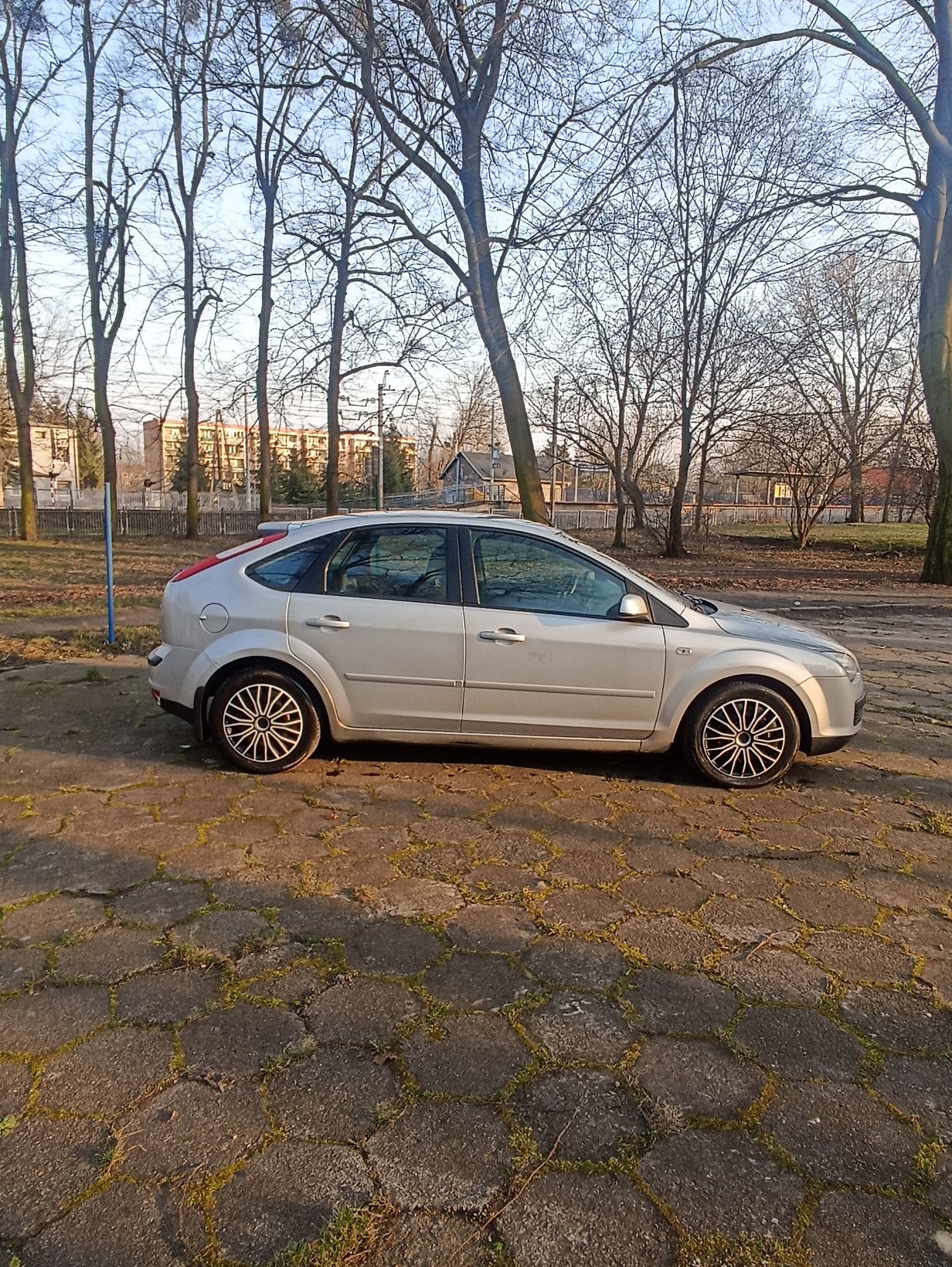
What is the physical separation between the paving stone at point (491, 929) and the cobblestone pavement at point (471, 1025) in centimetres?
2

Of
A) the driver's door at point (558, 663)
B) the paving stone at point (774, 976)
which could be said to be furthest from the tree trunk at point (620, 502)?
the paving stone at point (774, 976)

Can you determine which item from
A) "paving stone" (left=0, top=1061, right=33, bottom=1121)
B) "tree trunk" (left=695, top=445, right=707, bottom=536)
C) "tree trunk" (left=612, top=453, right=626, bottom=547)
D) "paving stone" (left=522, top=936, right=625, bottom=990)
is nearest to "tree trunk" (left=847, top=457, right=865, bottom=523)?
"tree trunk" (left=695, top=445, right=707, bottom=536)

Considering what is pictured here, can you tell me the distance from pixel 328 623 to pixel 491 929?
217 centimetres

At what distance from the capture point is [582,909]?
3262 millimetres

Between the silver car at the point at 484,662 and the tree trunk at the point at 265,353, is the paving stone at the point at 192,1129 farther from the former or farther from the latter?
the tree trunk at the point at 265,353

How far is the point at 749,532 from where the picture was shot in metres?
34.1

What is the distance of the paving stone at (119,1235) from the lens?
5.65 ft

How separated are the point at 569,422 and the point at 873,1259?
25.1 m

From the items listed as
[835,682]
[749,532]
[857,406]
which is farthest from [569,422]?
[835,682]

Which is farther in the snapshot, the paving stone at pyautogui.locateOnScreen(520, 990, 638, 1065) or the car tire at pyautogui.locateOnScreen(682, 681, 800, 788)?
the car tire at pyautogui.locateOnScreen(682, 681, 800, 788)

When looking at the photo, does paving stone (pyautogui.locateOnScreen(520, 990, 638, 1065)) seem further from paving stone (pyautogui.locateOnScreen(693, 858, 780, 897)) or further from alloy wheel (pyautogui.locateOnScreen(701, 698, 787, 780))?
alloy wheel (pyautogui.locateOnScreen(701, 698, 787, 780))

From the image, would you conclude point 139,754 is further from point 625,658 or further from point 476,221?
point 476,221

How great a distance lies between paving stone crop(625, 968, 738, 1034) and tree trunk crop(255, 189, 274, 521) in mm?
16213

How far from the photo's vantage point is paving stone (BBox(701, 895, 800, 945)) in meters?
3.09
